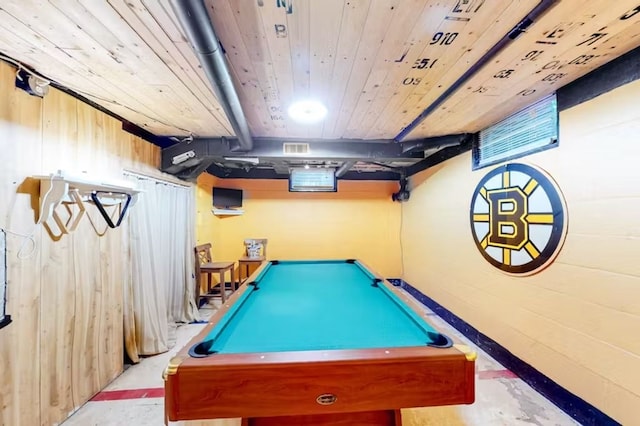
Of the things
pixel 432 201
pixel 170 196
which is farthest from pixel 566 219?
pixel 170 196

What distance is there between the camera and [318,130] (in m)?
2.77

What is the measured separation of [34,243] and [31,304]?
0.34 m

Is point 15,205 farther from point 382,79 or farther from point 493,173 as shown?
point 493,173

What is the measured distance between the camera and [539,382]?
209 cm

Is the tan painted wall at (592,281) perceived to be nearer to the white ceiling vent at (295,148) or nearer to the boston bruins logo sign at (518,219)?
the boston bruins logo sign at (518,219)

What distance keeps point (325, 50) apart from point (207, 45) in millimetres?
573

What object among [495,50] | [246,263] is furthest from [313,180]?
[495,50]

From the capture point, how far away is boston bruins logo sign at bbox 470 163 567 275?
Answer: 2018 mm

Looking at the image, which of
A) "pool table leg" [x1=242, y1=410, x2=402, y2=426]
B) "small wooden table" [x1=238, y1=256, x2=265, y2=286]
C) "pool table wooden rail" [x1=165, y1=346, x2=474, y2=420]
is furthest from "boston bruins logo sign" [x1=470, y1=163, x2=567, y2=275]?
"small wooden table" [x1=238, y1=256, x2=265, y2=286]

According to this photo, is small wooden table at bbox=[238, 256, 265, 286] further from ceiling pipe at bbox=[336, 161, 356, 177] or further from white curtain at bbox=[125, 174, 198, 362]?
ceiling pipe at bbox=[336, 161, 356, 177]

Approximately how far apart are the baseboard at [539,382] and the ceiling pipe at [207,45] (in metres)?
2.89

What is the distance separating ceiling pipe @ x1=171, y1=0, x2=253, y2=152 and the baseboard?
2.89 metres

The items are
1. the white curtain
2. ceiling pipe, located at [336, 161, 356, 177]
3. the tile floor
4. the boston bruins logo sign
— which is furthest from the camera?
ceiling pipe, located at [336, 161, 356, 177]

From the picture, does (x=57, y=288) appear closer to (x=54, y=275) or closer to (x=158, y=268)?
(x=54, y=275)
